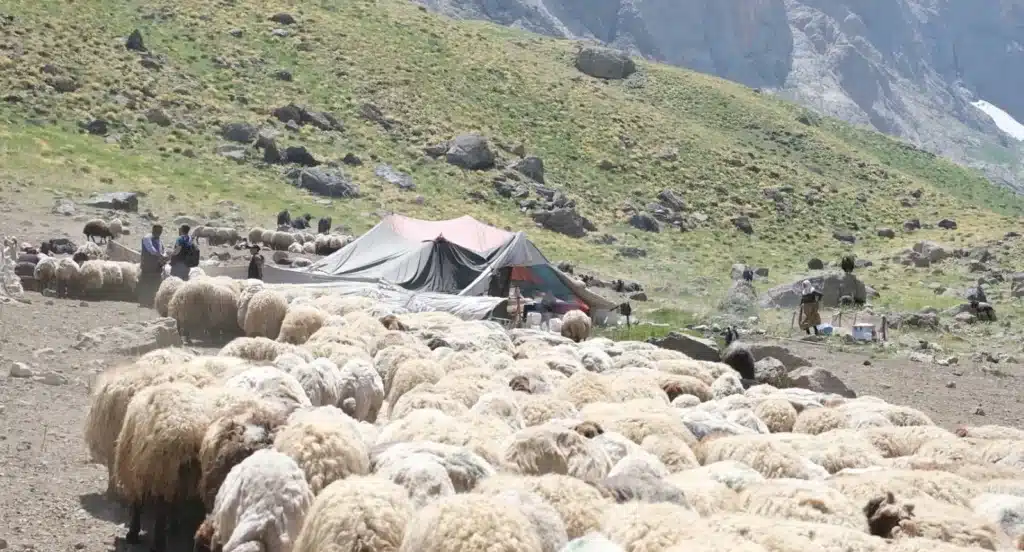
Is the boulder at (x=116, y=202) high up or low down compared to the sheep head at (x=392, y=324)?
down

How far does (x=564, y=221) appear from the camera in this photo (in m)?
46.9

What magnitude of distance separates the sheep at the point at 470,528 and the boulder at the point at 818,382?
11.0m

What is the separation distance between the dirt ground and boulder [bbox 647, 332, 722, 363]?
96.5 inches

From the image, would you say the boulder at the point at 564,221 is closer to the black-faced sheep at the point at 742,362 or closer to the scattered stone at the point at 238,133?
the scattered stone at the point at 238,133

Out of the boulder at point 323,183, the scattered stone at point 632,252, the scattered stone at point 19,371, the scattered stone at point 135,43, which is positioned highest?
the scattered stone at point 135,43

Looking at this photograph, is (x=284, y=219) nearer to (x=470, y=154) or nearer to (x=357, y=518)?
(x=470, y=154)

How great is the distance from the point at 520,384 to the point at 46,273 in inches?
501

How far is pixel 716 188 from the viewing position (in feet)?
193

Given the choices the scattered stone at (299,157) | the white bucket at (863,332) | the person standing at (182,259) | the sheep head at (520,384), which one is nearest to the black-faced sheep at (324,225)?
the scattered stone at (299,157)

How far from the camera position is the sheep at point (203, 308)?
17234 mm

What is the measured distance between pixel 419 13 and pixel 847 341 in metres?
57.4

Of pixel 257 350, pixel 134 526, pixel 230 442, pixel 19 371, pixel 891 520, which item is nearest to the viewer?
pixel 891 520

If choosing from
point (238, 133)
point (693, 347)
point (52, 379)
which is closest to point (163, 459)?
point (52, 379)

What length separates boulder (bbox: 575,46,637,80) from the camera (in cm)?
7894
